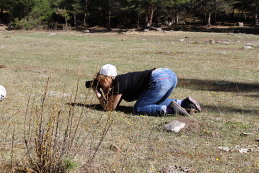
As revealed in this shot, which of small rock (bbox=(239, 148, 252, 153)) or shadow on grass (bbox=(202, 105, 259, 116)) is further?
shadow on grass (bbox=(202, 105, 259, 116))

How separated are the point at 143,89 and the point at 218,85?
194 inches

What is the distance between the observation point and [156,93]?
702cm

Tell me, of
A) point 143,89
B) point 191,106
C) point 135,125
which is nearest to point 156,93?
point 143,89

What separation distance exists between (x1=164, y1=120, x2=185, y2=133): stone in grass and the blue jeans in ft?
2.90

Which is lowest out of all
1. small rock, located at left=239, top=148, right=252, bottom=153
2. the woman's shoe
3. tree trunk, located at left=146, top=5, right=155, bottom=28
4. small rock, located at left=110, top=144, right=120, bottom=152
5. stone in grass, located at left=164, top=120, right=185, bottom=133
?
small rock, located at left=239, top=148, right=252, bottom=153

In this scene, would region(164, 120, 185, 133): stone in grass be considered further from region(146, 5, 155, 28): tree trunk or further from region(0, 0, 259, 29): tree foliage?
region(146, 5, 155, 28): tree trunk

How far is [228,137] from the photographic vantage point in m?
5.77

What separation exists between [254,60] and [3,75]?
10787mm

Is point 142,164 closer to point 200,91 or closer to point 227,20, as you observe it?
point 200,91

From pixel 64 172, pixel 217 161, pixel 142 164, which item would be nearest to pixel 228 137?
pixel 217 161

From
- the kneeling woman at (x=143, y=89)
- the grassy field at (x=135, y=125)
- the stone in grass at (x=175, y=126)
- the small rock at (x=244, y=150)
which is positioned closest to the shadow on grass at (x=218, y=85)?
the grassy field at (x=135, y=125)

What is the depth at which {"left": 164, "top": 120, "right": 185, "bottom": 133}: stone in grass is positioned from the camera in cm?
586

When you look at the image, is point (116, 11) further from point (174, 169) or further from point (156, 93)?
point (174, 169)

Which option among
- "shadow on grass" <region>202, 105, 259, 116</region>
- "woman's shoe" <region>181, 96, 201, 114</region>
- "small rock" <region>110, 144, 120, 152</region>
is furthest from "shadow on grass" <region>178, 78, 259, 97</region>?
"small rock" <region>110, 144, 120, 152</region>
